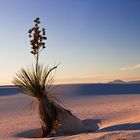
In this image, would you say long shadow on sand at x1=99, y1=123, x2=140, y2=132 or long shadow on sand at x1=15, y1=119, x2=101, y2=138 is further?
long shadow on sand at x1=15, y1=119, x2=101, y2=138

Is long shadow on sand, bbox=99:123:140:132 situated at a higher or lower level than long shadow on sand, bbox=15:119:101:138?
higher

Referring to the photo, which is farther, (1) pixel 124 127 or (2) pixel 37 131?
(2) pixel 37 131

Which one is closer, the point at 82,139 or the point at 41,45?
the point at 82,139

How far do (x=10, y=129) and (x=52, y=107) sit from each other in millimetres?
1826

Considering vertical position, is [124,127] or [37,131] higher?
[124,127]

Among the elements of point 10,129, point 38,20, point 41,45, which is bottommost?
point 10,129

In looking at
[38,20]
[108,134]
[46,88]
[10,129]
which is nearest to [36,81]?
[46,88]

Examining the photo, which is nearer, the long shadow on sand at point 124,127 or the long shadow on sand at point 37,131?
the long shadow on sand at point 124,127

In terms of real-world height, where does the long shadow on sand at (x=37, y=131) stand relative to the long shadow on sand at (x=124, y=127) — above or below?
below

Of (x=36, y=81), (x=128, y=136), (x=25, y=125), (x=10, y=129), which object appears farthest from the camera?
(x=25, y=125)

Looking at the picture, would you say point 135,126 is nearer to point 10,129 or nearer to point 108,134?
point 108,134

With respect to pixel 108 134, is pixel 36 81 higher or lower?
higher

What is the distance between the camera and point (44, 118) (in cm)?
988

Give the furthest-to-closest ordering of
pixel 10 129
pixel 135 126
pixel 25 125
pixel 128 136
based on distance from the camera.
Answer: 1. pixel 25 125
2. pixel 10 129
3. pixel 135 126
4. pixel 128 136
